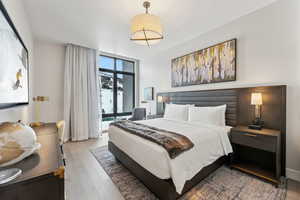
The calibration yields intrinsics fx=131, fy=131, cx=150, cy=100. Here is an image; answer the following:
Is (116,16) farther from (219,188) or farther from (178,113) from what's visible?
(219,188)

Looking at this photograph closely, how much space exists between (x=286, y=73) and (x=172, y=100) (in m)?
Answer: 2.43

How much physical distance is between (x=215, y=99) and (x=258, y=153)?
3.94 ft

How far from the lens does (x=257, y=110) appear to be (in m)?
2.28

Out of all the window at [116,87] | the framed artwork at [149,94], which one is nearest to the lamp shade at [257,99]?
the framed artwork at [149,94]

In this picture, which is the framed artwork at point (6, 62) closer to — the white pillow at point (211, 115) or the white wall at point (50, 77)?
the white wall at point (50, 77)

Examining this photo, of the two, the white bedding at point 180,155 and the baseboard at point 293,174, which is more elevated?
the white bedding at point 180,155

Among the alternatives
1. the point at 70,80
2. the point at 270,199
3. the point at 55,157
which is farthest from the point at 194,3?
the point at 70,80

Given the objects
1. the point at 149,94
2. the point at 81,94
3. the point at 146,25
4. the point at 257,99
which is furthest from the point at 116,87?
the point at 257,99

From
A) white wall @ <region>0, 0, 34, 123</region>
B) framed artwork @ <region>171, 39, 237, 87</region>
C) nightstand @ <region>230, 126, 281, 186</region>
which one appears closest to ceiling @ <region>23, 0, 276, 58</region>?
white wall @ <region>0, 0, 34, 123</region>

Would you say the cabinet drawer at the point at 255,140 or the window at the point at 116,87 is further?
the window at the point at 116,87

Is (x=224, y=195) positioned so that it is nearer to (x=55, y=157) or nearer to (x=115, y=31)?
(x=55, y=157)

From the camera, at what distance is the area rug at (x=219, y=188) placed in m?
1.66

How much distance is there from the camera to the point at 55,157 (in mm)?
→ 925

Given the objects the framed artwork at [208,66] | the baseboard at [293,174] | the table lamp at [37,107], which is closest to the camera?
the baseboard at [293,174]
